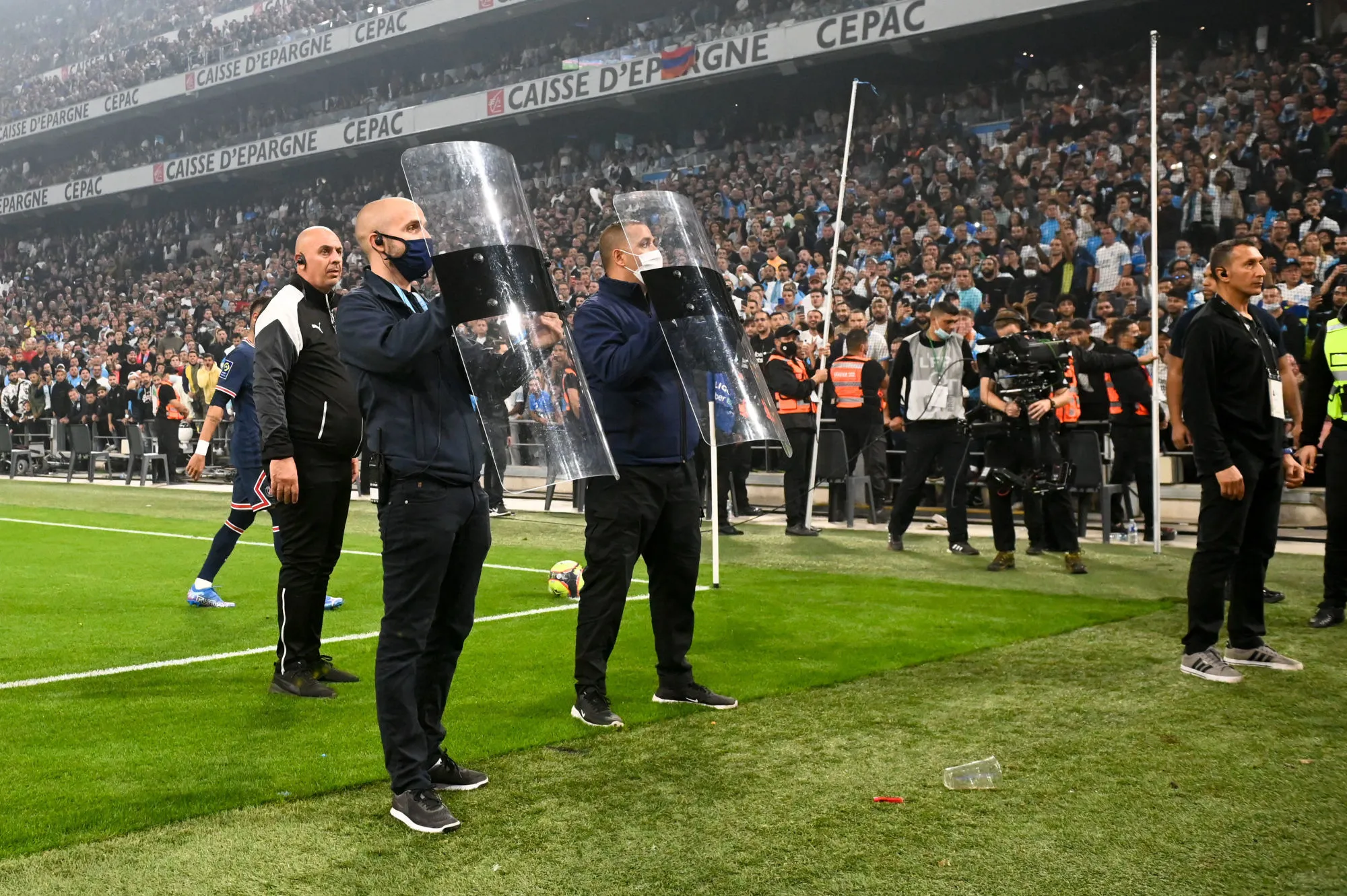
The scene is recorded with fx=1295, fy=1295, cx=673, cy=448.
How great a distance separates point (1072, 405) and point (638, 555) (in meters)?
7.61

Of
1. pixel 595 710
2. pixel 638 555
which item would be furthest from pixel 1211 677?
pixel 595 710

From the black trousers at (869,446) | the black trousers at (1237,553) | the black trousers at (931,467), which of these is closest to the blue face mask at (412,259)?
the black trousers at (1237,553)

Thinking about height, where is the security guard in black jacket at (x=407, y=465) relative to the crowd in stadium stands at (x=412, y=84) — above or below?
below

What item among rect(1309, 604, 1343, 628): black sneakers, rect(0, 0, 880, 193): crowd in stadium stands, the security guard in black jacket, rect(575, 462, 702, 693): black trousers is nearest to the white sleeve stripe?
rect(575, 462, 702, 693): black trousers

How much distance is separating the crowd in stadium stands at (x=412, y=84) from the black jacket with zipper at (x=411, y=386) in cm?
2369

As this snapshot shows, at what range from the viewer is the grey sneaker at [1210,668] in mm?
5629

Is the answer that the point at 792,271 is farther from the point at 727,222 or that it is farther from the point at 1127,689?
the point at 1127,689

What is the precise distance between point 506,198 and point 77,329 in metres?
40.1

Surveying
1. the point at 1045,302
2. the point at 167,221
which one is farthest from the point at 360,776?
the point at 167,221

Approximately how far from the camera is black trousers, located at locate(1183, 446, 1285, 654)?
5762 millimetres

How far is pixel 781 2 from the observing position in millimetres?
28500

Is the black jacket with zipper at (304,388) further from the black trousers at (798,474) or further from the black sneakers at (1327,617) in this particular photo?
the black trousers at (798,474)

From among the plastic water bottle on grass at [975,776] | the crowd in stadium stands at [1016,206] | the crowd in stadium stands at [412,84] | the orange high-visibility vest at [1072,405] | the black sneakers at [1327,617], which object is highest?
the crowd in stadium stands at [412,84]

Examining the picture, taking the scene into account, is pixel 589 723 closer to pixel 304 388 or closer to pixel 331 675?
pixel 331 675
